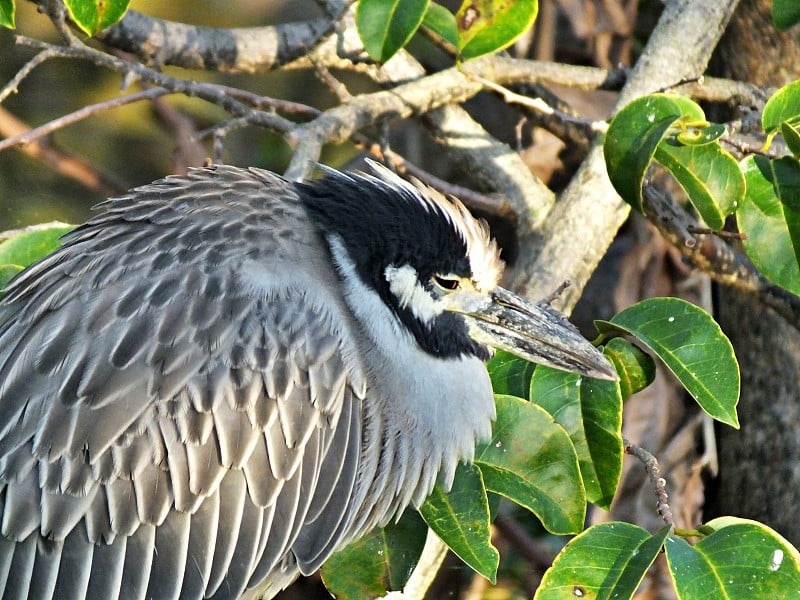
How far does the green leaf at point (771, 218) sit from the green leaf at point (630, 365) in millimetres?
365

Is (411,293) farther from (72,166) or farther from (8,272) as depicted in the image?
(72,166)

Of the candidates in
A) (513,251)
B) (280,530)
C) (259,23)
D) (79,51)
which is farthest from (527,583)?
(259,23)

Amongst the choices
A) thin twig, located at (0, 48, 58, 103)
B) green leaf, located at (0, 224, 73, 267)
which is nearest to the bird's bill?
green leaf, located at (0, 224, 73, 267)

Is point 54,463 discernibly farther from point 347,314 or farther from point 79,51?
point 79,51

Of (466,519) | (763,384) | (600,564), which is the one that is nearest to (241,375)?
(466,519)

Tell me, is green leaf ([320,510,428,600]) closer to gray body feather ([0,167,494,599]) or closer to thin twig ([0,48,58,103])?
gray body feather ([0,167,494,599])

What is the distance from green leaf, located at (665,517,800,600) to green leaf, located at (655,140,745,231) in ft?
2.39

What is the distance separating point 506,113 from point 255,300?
2.49 meters

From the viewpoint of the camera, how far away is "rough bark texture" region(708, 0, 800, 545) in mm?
3785

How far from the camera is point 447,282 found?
2.88 m

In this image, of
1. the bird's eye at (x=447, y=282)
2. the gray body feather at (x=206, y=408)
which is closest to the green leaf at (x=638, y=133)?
the bird's eye at (x=447, y=282)

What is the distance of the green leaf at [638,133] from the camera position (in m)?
2.48

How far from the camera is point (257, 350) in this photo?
2699 mm

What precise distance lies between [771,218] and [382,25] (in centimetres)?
110
